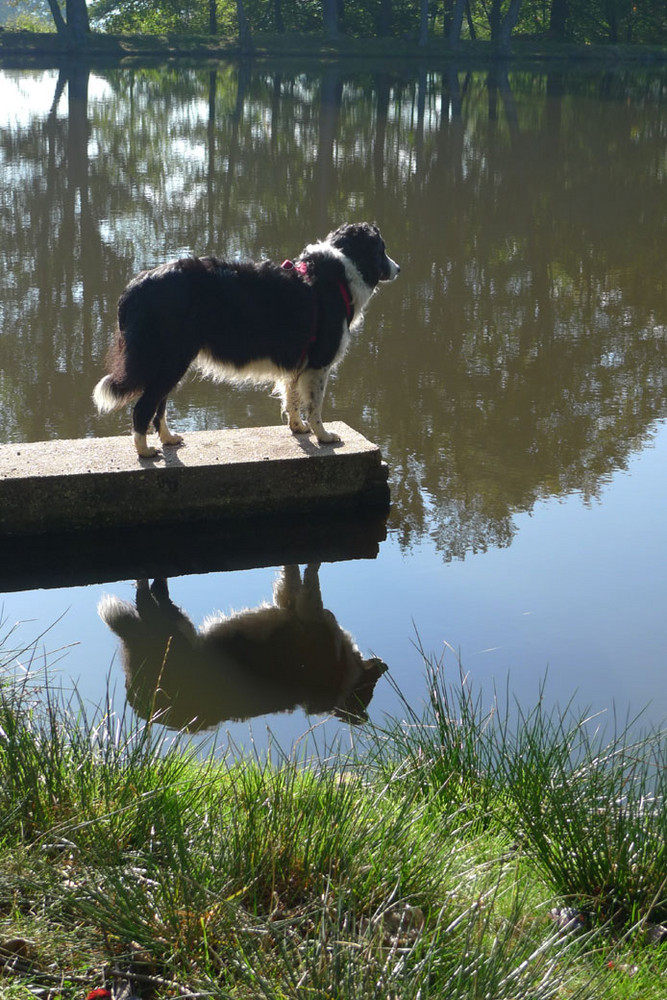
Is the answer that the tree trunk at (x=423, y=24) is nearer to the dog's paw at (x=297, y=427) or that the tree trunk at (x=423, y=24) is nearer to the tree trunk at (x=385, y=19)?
the tree trunk at (x=385, y=19)

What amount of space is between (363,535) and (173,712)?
210 cm

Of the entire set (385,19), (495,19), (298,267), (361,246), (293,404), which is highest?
(495,19)

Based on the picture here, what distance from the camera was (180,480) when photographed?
6.03 meters

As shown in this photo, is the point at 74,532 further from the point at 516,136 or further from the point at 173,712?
the point at 516,136

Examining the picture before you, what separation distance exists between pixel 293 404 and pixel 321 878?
14.3 feet

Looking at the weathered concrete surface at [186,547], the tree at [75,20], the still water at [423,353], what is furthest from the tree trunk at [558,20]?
the weathered concrete surface at [186,547]

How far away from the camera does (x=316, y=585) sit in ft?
18.4

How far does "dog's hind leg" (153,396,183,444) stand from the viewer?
20.4ft

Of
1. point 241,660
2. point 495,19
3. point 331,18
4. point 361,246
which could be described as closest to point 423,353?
point 361,246

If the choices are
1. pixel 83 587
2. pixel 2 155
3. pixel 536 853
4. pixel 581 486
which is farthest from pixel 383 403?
pixel 2 155

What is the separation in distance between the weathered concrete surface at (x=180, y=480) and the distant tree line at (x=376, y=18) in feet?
143

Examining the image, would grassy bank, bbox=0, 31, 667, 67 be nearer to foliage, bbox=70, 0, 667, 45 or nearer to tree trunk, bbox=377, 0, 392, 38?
tree trunk, bbox=377, 0, 392, 38

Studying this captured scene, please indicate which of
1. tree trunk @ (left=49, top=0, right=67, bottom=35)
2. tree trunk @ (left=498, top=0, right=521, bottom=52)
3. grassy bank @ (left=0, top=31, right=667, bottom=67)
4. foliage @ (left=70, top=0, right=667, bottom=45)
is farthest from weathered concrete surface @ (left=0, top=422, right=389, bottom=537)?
foliage @ (left=70, top=0, right=667, bottom=45)

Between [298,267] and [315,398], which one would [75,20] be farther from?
[315,398]
